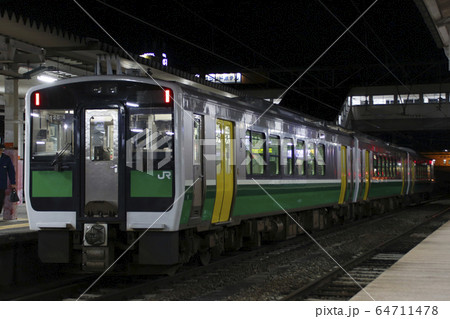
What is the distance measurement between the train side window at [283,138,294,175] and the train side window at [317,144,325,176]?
2.04 m

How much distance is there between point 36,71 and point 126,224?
538 centimetres

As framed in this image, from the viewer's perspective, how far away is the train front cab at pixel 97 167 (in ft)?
29.9

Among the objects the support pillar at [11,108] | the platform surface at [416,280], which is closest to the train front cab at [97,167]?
the platform surface at [416,280]

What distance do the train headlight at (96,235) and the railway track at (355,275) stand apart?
2.56 meters

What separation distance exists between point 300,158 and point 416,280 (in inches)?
245

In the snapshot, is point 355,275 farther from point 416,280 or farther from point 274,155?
point 274,155

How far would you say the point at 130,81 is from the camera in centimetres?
927

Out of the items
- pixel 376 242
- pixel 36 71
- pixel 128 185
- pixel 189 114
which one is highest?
pixel 36 71

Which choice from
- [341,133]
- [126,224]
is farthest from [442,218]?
[126,224]

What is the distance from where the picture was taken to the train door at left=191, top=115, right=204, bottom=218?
9.58m

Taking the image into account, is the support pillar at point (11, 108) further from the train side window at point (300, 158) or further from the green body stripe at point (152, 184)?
the green body stripe at point (152, 184)

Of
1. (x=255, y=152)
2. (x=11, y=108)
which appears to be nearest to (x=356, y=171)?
(x=255, y=152)

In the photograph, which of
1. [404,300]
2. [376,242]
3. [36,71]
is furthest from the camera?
[376,242]
